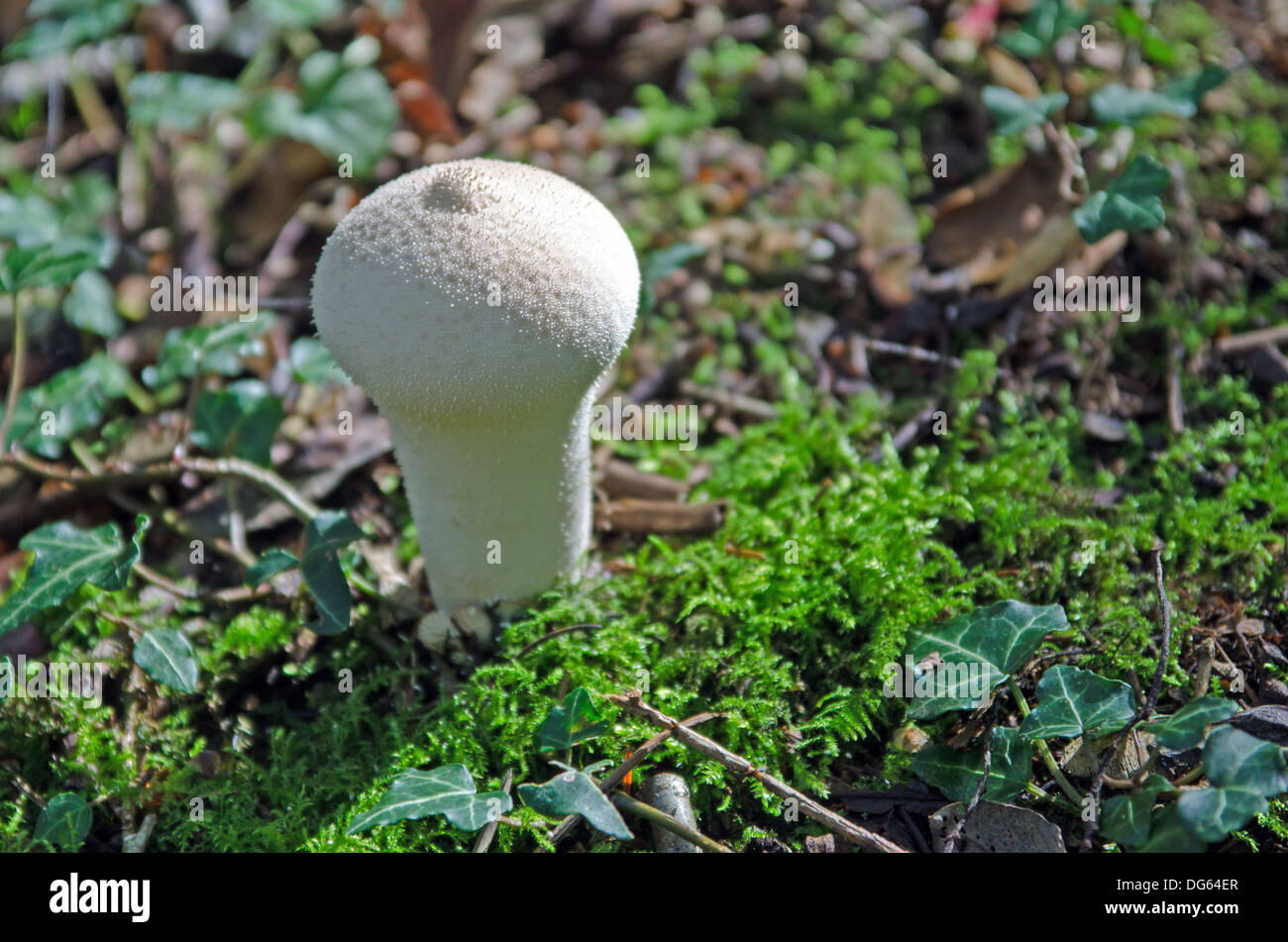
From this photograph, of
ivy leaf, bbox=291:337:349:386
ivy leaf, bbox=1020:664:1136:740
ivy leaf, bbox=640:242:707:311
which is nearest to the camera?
ivy leaf, bbox=1020:664:1136:740

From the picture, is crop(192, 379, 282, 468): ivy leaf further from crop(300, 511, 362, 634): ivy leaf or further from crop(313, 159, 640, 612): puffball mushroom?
crop(313, 159, 640, 612): puffball mushroom

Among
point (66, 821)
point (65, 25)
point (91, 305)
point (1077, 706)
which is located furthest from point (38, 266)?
point (1077, 706)

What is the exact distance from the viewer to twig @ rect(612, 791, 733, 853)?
1950 mm

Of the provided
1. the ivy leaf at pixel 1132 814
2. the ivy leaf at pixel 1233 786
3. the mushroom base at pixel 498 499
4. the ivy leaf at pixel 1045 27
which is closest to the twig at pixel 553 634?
the mushroom base at pixel 498 499

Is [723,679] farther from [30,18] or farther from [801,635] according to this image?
[30,18]

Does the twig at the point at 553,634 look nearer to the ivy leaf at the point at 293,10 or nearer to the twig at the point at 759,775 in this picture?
the twig at the point at 759,775

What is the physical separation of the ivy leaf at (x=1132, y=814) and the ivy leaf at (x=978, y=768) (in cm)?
16

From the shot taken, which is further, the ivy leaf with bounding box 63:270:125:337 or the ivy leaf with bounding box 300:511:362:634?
the ivy leaf with bounding box 63:270:125:337

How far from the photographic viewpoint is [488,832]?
6.59 feet

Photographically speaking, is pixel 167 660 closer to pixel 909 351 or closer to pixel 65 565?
pixel 65 565

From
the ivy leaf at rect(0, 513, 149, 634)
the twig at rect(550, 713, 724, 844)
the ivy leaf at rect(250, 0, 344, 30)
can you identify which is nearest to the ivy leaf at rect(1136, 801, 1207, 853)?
the twig at rect(550, 713, 724, 844)

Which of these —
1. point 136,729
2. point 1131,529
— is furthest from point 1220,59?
point 136,729

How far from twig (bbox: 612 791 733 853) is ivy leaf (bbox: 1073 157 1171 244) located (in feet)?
5.92

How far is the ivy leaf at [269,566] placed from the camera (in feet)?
7.76
